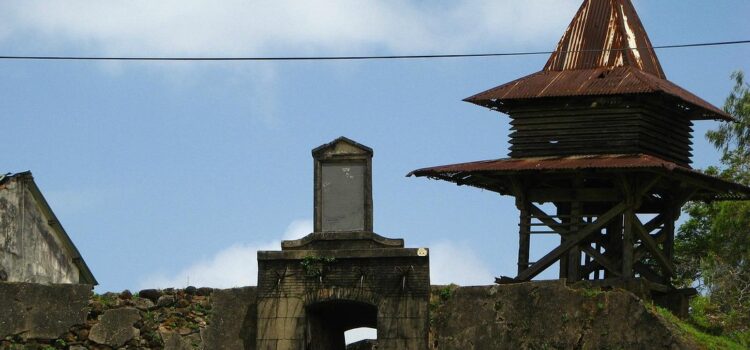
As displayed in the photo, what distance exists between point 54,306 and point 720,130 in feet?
77.0

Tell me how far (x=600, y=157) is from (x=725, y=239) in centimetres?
1325

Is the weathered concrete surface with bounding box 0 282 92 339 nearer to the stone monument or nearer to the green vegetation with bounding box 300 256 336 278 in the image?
the stone monument

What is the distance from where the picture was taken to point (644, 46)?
33719 millimetres

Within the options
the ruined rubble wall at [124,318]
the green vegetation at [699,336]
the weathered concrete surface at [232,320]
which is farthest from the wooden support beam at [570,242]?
the ruined rubble wall at [124,318]

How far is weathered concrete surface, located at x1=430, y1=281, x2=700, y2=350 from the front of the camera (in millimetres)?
24734

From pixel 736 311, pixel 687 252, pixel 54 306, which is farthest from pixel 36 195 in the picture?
pixel 687 252

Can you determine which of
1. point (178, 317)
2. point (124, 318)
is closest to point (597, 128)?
point (178, 317)

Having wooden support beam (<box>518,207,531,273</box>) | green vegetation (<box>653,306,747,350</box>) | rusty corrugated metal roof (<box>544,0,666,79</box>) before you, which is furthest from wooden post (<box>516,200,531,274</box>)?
green vegetation (<box>653,306,747,350</box>)

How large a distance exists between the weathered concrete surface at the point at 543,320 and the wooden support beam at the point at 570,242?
604 centimetres

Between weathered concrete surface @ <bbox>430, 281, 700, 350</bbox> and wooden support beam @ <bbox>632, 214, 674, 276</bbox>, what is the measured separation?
636cm

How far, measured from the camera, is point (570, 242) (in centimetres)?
3162

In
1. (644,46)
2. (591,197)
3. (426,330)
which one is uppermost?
(644,46)

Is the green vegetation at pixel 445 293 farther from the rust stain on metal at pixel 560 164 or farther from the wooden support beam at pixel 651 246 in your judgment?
the wooden support beam at pixel 651 246

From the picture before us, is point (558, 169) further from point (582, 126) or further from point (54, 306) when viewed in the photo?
point (54, 306)
